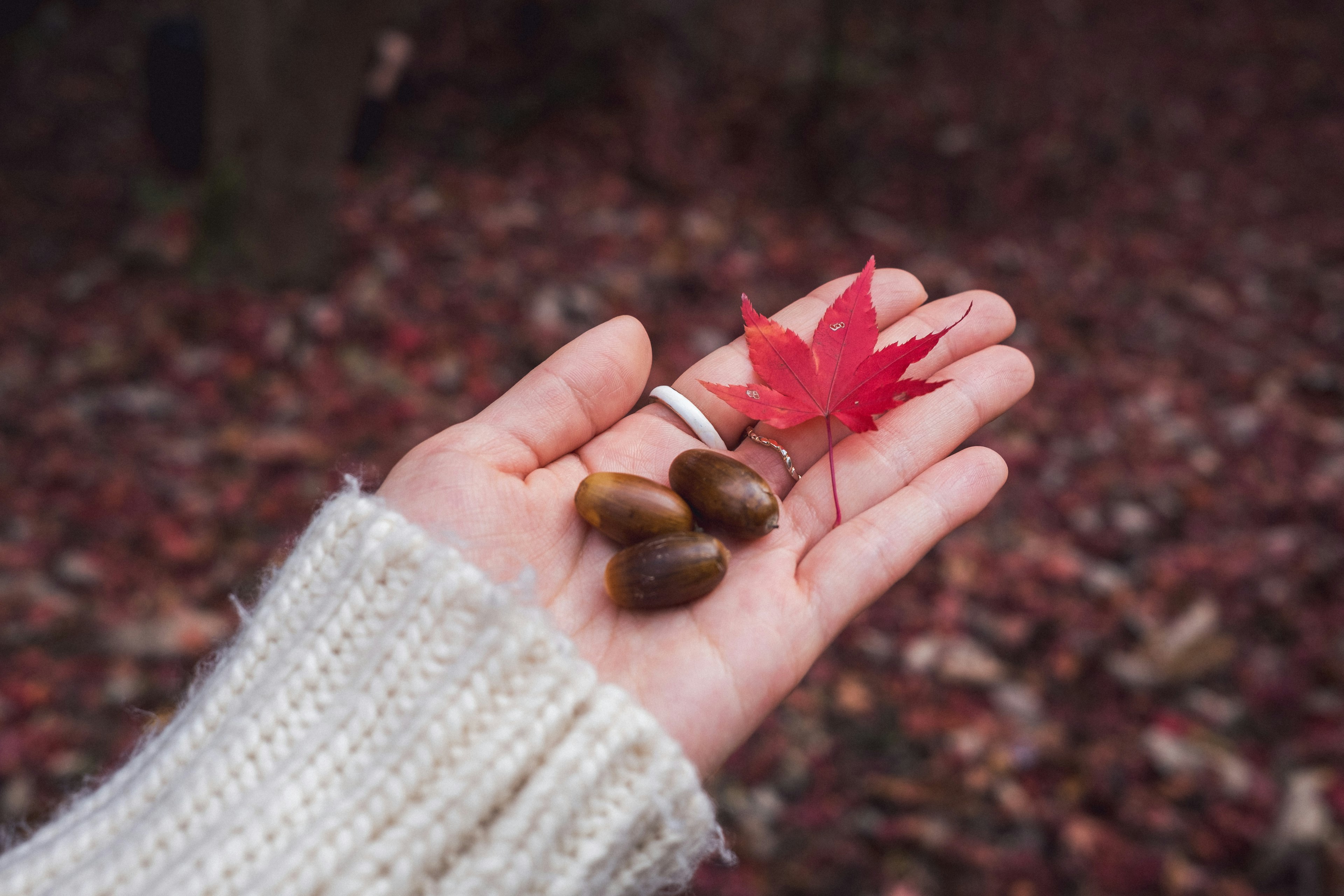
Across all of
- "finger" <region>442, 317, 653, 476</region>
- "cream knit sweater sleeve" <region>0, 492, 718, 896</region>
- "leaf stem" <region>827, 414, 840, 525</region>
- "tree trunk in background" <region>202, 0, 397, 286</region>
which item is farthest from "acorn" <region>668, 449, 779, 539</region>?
"tree trunk in background" <region>202, 0, 397, 286</region>

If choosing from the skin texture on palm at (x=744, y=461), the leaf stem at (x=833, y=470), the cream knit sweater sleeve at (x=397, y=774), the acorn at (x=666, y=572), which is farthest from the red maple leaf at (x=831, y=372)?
the cream knit sweater sleeve at (x=397, y=774)

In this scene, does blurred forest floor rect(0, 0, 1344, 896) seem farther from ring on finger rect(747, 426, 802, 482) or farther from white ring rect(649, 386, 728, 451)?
ring on finger rect(747, 426, 802, 482)

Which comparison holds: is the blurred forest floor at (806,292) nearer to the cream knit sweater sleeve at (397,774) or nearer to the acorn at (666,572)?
the cream knit sweater sleeve at (397,774)

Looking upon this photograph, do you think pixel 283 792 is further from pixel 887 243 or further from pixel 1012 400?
pixel 887 243

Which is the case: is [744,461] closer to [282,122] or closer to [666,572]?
[666,572]

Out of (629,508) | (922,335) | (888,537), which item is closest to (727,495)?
(629,508)

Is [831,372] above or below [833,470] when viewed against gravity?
above

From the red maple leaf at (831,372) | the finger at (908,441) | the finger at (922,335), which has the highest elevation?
the red maple leaf at (831,372)
